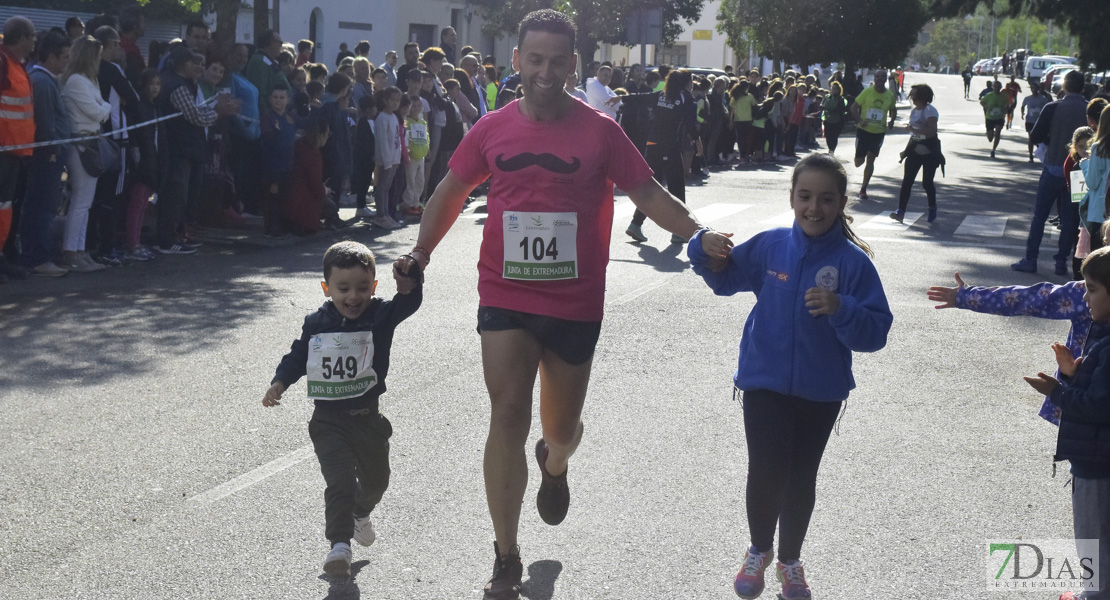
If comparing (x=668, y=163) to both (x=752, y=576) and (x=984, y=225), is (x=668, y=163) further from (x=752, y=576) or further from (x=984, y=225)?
(x=752, y=576)

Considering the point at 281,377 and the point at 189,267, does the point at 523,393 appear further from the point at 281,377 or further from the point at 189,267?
the point at 189,267

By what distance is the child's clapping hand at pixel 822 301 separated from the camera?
3.92 metres

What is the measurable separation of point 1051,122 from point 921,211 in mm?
5081

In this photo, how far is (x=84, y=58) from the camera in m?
10.5

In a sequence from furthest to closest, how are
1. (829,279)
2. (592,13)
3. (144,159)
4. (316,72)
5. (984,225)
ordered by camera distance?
(592,13)
(984,225)
(316,72)
(144,159)
(829,279)

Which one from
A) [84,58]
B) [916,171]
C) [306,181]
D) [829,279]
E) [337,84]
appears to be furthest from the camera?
[916,171]

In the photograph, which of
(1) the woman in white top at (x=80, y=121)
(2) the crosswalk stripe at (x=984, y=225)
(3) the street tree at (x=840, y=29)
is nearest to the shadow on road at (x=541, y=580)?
(1) the woman in white top at (x=80, y=121)

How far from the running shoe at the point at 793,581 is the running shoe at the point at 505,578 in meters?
0.90

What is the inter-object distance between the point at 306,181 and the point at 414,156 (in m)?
2.32

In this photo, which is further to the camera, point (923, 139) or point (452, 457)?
point (923, 139)

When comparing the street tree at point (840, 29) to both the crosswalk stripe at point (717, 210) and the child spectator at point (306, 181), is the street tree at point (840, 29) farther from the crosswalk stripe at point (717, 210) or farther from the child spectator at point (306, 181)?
the child spectator at point (306, 181)

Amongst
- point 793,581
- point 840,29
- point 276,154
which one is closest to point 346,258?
point 793,581

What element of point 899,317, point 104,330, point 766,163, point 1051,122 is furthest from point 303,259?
point 766,163

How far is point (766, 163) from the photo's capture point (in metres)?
27.2
